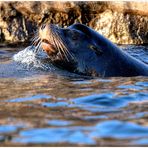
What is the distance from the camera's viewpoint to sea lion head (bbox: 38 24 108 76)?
7.64m

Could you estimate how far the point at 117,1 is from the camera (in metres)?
11.7

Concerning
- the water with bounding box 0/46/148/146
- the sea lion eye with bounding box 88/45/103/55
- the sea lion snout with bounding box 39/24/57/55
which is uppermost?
the sea lion snout with bounding box 39/24/57/55

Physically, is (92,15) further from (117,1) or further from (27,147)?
(27,147)

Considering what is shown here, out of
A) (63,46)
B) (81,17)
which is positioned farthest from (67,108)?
(81,17)

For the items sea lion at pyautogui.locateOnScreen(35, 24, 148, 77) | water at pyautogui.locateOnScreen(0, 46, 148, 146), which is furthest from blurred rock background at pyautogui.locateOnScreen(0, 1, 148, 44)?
water at pyautogui.locateOnScreen(0, 46, 148, 146)

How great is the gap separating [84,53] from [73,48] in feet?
0.59

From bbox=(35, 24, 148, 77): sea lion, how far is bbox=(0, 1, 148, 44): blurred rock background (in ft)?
13.5

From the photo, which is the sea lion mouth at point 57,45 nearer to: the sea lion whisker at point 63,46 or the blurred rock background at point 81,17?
the sea lion whisker at point 63,46

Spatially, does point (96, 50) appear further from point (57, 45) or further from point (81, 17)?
point (81, 17)

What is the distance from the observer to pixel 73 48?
7.71 metres

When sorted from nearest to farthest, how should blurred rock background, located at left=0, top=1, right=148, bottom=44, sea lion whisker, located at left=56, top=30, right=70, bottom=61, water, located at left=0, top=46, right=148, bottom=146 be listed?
1. water, located at left=0, top=46, right=148, bottom=146
2. sea lion whisker, located at left=56, top=30, right=70, bottom=61
3. blurred rock background, located at left=0, top=1, right=148, bottom=44

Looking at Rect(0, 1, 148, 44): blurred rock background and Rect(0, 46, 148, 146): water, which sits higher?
Rect(0, 1, 148, 44): blurred rock background

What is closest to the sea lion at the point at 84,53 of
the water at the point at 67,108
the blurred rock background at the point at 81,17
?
the water at the point at 67,108

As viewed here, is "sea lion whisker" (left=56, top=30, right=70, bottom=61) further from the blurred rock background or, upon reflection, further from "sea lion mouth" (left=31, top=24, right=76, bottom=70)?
the blurred rock background
